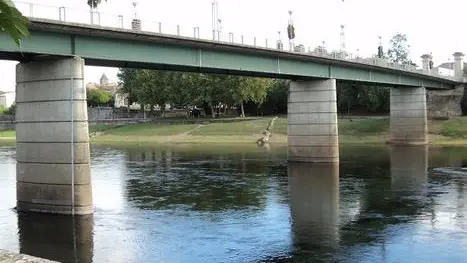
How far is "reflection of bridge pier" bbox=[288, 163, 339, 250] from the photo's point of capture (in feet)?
72.3

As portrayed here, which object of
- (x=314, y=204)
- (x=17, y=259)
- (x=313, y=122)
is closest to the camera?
(x=17, y=259)

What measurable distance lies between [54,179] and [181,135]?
233 ft

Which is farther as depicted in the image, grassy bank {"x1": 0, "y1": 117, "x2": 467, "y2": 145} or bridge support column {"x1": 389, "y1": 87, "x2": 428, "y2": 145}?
grassy bank {"x1": 0, "y1": 117, "x2": 467, "y2": 145}

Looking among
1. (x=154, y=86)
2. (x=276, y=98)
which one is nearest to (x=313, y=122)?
(x=276, y=98)

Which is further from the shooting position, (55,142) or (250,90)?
(250,90)

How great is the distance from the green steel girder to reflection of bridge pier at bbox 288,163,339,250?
9.85 metres

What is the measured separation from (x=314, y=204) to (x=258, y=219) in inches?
218

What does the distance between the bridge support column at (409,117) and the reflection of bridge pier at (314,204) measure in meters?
34.8

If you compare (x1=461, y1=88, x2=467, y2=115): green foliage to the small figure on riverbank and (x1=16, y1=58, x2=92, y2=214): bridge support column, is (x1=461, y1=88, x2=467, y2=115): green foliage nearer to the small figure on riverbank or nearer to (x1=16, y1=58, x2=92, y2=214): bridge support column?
the small figure on riverbank

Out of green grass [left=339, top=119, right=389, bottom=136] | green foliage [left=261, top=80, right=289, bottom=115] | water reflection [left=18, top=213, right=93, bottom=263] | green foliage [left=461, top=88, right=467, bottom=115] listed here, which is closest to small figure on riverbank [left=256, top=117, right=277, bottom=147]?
green grass [left=339, top=119, right=389, bottom=136]

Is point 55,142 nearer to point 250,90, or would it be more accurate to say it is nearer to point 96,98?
point 250,90

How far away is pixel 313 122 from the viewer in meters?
54.2

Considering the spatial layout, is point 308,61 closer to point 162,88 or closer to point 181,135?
point 181,135

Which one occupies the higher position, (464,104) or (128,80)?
(128,80)
